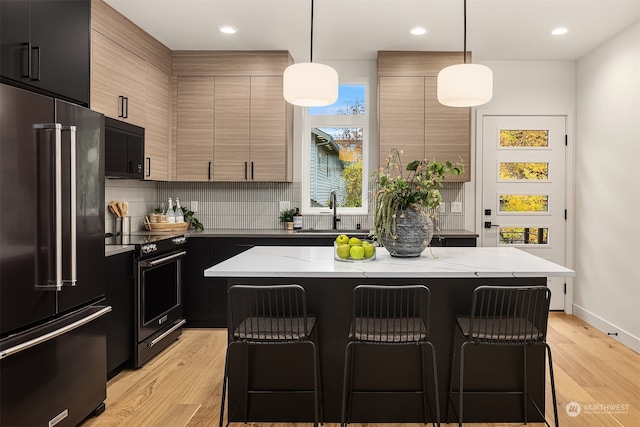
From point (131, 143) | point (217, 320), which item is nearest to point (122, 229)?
point (131, 143)

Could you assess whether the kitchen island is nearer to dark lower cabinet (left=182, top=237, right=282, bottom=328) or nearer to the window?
dark lower cabinet (left=182, top=237, right=282, bottom=328)

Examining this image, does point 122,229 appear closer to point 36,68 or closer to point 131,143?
point 131,143

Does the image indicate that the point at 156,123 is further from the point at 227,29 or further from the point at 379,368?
the point at 379,368

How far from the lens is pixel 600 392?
9.64 feet

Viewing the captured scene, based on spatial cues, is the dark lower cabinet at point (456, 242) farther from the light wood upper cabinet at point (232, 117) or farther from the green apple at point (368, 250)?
the green apple at point (368, 250)

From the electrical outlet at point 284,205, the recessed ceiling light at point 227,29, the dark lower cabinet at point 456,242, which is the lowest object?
the dark lower cabinet at point 456,242

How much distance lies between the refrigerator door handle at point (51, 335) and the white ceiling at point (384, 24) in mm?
2404

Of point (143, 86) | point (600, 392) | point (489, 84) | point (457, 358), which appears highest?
point (143, 86)

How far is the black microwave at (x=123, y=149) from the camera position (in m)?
3.22

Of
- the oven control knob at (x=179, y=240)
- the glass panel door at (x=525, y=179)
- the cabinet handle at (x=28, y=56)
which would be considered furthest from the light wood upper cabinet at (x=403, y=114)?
the cabinet handle at (x=28, y=56)

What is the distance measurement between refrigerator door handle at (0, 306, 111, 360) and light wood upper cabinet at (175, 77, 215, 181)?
7.46 ft

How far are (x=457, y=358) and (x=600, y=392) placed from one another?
1.23 m

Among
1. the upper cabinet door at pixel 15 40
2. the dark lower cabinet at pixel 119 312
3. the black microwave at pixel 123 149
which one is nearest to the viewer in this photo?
the upper cabinet door at pixel 15 40

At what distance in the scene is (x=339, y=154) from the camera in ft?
16.6
